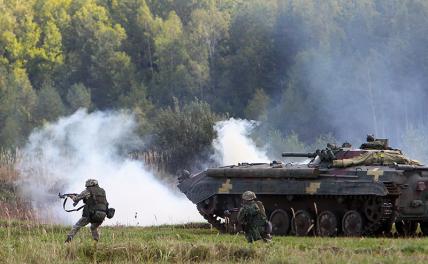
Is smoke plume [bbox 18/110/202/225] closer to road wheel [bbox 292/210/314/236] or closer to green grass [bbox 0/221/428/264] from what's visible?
road wheel [bbox 292/210/314/236]

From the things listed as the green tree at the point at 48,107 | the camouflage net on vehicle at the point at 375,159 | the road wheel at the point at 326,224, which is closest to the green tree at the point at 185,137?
the green tree at the point at 48,107

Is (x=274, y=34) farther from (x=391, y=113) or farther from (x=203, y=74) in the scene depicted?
(x=391, y=113)

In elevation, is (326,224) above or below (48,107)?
below

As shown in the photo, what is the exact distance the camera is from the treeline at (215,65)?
68875mm

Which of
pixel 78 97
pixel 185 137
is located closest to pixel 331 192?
pixel 185 137

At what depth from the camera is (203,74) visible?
81.2 m

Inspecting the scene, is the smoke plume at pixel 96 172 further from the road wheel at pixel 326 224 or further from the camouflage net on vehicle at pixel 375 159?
the camouflage net on vehicle at pixel 375 159

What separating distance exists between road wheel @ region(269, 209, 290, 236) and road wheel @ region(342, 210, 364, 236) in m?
1.67

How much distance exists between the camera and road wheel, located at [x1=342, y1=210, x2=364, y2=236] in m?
32.7

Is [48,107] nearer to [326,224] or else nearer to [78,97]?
[78,97]

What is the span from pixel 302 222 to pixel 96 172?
57.1 ft

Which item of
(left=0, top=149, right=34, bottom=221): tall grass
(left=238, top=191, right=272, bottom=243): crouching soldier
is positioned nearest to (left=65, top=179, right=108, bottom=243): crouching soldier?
(left=238, top=191, right=272, bottom=243): crouching soldier

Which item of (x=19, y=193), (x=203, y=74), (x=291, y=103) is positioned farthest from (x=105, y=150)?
(x=203, y=74)

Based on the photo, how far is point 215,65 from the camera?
8350 cm
